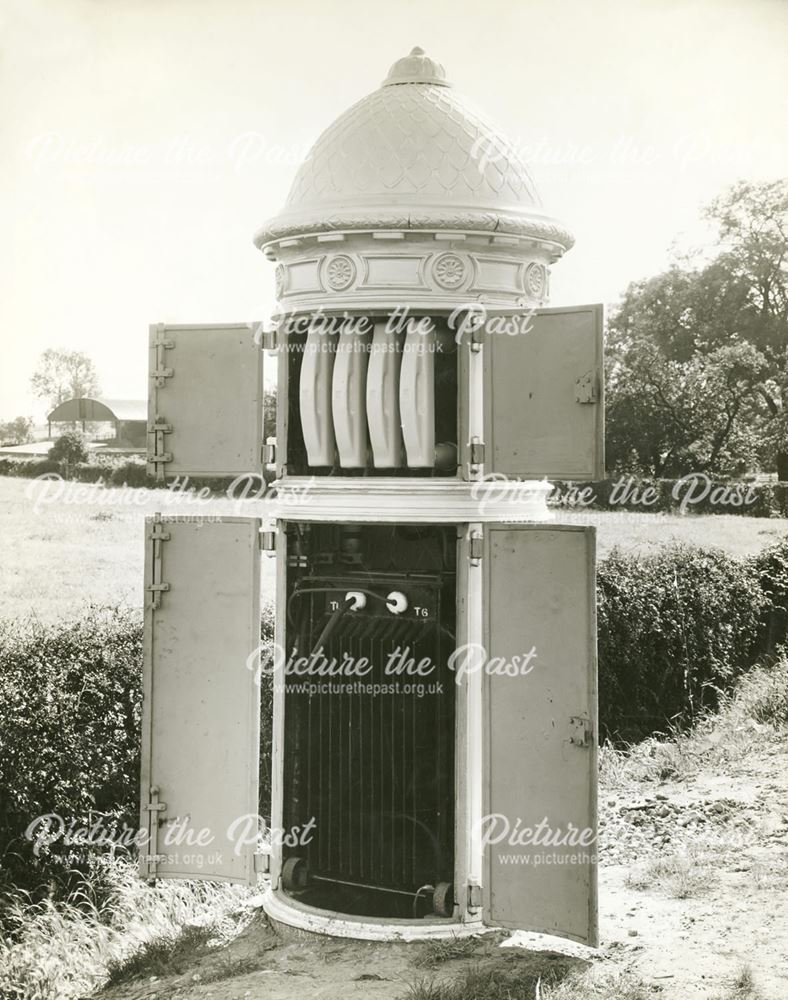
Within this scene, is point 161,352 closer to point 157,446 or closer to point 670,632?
point 157,446

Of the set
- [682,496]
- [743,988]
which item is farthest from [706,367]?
[743,988]

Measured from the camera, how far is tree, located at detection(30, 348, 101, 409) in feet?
25.0

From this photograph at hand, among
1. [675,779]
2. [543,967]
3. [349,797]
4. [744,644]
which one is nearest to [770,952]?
[543,967]

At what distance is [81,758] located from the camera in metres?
5.67

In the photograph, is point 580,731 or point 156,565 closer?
point 580,731

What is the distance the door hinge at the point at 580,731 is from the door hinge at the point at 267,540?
1546 mm

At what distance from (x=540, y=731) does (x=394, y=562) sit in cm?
96

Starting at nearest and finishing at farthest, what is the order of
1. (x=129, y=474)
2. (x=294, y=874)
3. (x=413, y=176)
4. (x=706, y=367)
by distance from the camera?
(x=413, y=176)
(x=294, y=874)
(x=129, y=474)
(x=706, y=367)

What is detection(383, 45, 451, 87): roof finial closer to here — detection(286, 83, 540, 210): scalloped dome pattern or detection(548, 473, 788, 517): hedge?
detection(286, 83, 540, 210): scalloped dome pattern

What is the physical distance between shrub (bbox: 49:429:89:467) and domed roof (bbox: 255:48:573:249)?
12.0ft

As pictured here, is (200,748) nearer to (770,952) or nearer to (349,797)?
(349,797)

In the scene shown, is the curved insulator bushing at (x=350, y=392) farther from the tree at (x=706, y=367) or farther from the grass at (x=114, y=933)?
the tree at (x=706, y=367)

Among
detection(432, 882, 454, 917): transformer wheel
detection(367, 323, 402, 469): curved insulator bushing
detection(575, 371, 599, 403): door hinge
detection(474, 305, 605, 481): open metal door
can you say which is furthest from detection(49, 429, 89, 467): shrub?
detection(575, 371, 599, 403): door hinge

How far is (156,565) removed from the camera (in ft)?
15.5
